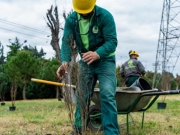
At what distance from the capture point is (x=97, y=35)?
9.88ft

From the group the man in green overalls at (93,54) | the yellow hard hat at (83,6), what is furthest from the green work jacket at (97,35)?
the yellow hard hat at (83,6)

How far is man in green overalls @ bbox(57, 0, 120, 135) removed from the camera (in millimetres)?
2864

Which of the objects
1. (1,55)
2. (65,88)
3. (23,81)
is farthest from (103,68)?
(1,55)

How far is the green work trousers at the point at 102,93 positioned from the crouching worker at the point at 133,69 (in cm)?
441

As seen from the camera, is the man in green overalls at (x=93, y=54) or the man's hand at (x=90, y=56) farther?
the man in green overalls at (x=93, y=54)

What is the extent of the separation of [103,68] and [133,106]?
100cm

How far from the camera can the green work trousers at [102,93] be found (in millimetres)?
2855

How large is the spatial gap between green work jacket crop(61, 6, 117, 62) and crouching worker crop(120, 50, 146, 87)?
442 cm

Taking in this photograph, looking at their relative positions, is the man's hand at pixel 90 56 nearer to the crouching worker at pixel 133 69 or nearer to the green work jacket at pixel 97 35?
the green work jacket at pixel 97 35

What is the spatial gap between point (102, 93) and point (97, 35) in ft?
1.70

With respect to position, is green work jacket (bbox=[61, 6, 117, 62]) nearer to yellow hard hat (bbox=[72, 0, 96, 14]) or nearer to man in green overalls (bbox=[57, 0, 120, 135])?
man in green overalls (bbox=[57, 0, 120, 135])

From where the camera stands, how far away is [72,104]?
2832 millimetres

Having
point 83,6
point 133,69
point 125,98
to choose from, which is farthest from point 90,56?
point 133,69

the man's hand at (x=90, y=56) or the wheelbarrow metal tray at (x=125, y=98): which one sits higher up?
the man's hand at (x=90, y=56)
